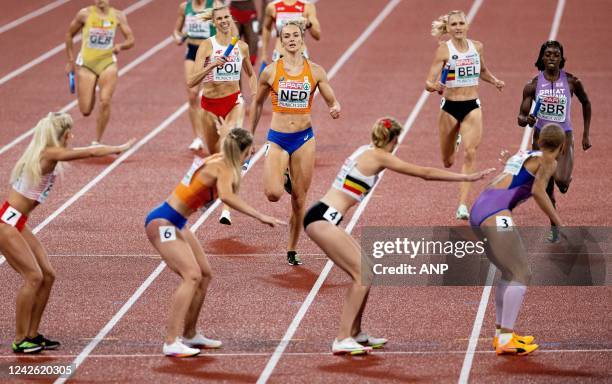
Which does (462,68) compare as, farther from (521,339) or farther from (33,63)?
(33,63)

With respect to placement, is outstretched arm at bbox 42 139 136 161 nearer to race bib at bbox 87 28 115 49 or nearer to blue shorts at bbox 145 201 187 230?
blue shorts at bbox 145 201 187 230

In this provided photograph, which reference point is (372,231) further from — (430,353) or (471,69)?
(430,353)

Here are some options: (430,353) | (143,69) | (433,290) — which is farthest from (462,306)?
(143,69)

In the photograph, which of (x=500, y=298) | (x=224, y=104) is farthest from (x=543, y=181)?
(x=224, y=104)

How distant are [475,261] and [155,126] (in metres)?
6.99

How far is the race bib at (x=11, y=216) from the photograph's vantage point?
8.15 meters

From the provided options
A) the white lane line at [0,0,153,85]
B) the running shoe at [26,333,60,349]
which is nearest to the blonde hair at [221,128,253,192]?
the running shoe at [26,333,60,349]

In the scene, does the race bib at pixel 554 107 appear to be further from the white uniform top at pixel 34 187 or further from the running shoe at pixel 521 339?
the white uniform top at pixel 34 187

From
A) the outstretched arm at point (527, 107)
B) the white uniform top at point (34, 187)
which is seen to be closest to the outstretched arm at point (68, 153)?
the white uniform top at point (34, 187)

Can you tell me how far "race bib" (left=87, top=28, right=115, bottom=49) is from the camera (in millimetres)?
14797

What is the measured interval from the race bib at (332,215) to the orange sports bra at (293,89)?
2.34 meters

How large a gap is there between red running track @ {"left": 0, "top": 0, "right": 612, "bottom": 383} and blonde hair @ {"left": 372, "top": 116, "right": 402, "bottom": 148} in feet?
4.83

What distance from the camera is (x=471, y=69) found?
12.0 metres

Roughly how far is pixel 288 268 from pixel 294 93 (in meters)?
1.56
